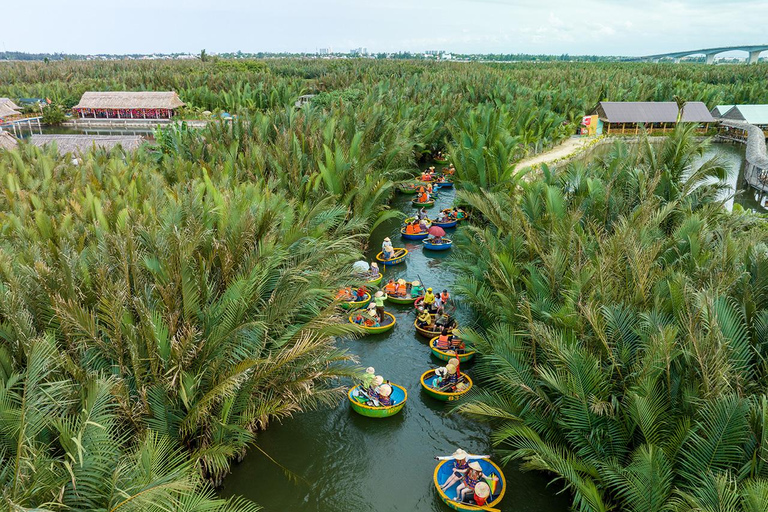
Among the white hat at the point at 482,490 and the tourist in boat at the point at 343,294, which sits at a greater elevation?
the tourist in boat at the point at 343,294

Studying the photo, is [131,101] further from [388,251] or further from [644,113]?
[644,113]

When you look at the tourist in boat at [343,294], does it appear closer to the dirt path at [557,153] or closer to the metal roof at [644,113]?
the dirt path at [557,153]

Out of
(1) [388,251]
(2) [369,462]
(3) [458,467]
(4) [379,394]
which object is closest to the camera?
(3) [458,467]

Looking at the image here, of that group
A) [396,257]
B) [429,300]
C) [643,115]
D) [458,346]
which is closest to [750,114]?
[643,115]

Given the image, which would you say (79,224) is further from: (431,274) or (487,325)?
(431,274)

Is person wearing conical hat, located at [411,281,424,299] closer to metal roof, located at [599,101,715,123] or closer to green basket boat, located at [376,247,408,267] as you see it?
green basket boat, located at [376,247,408,267]

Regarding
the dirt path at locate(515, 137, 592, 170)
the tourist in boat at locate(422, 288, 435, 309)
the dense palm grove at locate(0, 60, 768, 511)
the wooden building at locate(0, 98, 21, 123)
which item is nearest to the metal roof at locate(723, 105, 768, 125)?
the dirt path at locate(515, 137, 592, 170)

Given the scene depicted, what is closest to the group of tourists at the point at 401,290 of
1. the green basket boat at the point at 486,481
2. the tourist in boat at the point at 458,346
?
the tourist in boat at the point at 458,346

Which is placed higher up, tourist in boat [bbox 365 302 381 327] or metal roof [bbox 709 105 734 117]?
metal roof [bbox 709 105 734 117]
